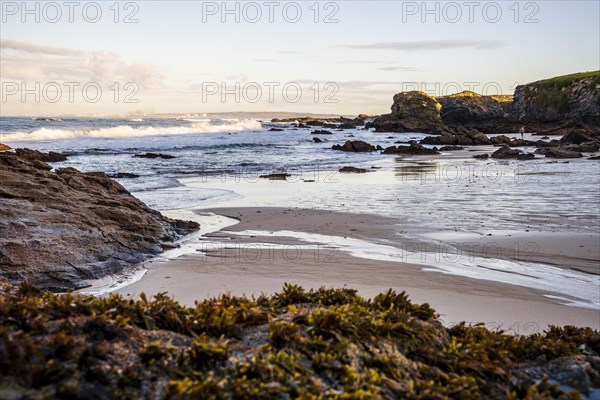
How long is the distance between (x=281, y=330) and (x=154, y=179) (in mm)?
17667

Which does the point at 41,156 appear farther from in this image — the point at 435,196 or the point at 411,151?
the point at 411,151

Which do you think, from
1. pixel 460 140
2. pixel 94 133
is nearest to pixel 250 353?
pixel 460 140

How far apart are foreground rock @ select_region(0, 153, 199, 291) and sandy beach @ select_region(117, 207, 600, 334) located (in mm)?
622

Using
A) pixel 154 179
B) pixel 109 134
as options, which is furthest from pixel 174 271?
pixel 109 134

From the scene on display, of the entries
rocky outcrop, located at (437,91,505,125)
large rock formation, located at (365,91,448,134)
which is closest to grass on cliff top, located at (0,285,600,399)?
large rock formation, located at (365,91,448,134)

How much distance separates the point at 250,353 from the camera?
2.30 meters

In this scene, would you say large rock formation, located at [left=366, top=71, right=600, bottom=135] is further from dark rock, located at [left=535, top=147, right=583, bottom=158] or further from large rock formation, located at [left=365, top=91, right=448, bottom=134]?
dark rock, located at [left=535, top=147, right=583, bottom=158]

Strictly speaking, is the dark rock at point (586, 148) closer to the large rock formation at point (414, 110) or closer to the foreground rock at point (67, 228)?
the foreground rock at point (67, 228)

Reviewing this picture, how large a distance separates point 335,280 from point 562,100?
7588 cm

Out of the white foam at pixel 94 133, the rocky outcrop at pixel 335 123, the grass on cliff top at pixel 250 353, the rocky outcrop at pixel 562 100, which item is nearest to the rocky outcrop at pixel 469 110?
the rocky outcrop at pixel 562 100

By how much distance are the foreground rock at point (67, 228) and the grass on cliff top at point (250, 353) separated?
3.87 metres

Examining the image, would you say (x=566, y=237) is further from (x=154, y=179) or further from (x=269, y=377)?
(x=154, y=179)

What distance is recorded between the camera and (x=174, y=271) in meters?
6.82

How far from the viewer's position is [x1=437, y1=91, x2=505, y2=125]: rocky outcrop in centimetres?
8775
